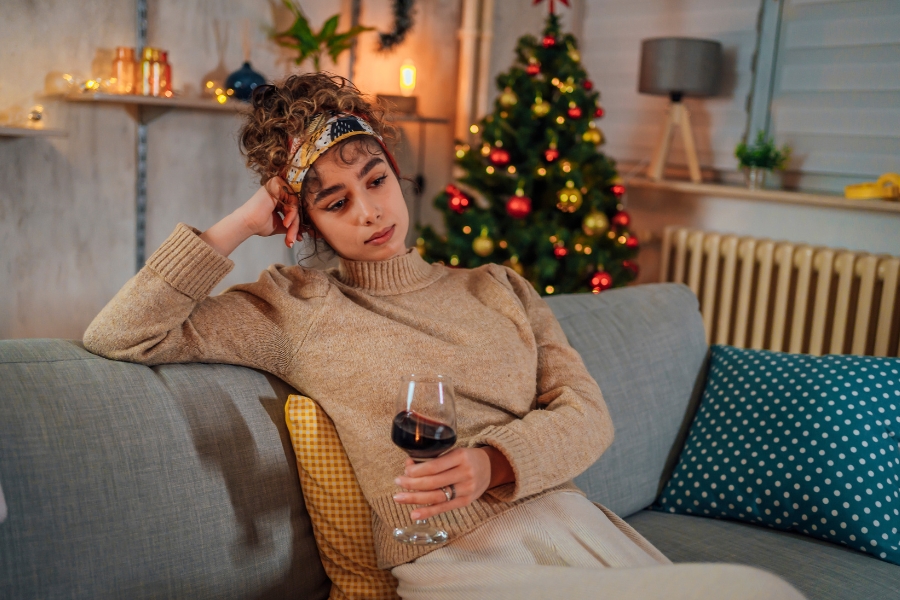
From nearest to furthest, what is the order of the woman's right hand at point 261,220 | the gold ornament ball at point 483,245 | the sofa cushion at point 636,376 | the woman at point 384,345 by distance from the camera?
the woman at point 384,345, the woman's right hand at point 261,220, the sofa cushion at point 636,376, the gold ornament ball at point 483,245

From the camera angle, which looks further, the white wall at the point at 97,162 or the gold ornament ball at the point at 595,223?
the gold ornament ball at the point at 595,223

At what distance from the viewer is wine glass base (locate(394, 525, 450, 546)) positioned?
1064 mm

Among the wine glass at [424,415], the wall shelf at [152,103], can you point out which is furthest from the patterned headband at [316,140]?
the wall shelf at [152,103]

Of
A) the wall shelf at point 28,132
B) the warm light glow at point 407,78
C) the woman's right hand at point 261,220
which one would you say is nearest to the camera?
the woman's right hand at point 261,220

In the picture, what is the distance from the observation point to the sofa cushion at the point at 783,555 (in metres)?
1.35

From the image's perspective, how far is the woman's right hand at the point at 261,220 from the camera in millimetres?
1290

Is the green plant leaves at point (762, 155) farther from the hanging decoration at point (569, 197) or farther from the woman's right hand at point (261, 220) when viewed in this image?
the woman's right hand at point (261, 220)

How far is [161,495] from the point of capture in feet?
3.66

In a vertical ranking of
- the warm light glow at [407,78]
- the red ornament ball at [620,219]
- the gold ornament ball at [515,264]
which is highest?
the warm light glow at [407,78]

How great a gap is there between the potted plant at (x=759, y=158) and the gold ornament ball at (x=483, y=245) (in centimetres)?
113

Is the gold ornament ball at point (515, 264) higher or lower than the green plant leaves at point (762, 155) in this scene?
lower

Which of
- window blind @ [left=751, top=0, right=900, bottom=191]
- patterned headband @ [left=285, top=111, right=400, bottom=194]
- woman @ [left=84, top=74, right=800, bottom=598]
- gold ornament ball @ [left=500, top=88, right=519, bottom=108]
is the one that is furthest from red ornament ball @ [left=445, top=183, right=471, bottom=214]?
patterned headband @ [left=285, top=111, right=400, bottom=194]

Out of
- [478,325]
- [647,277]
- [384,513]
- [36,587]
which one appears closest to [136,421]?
[36,587]

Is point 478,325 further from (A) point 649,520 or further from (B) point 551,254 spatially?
(B) point 551,254
